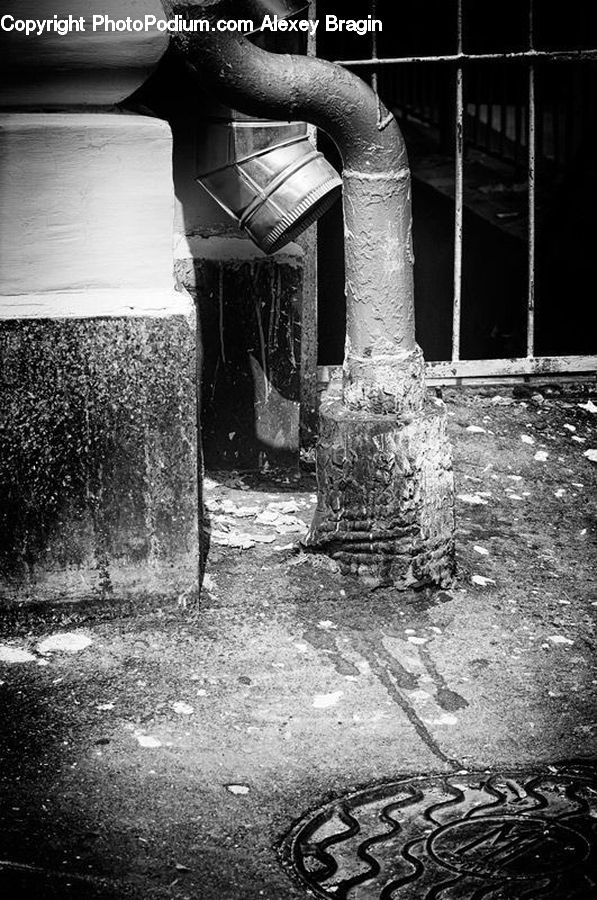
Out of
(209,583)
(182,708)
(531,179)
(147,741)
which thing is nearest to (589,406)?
(531,179)

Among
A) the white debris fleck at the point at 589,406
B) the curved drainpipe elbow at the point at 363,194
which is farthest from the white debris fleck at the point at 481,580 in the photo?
the white debris fleck at the point at 589,406

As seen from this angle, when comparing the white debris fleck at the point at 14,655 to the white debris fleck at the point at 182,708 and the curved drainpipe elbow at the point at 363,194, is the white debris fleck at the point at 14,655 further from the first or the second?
the curved drainpipe elbow at the point at 363,194

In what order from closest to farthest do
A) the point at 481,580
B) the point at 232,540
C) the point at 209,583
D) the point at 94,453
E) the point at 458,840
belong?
the point at 458,840 < the point at 94,453 < the point at 209,583 < the point at 481,580 < the point at 232,540

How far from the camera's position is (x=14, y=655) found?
4.19 meters

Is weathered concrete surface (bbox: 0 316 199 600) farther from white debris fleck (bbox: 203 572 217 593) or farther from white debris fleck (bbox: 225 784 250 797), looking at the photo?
white debris fleck (bbox: 225 784 250 797)

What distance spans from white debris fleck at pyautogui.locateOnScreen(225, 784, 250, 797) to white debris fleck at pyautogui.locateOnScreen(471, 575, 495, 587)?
5.49 feet

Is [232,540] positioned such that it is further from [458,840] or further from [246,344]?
[458,840]

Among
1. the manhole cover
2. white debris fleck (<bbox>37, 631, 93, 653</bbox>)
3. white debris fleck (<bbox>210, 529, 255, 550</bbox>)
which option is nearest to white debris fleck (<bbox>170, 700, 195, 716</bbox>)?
white debris fleck (<bbox>37, 631, 93, 653</bbox>)

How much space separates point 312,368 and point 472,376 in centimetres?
104

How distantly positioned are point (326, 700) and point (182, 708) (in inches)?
17.9

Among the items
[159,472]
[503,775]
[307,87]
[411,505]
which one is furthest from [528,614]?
[307,87]

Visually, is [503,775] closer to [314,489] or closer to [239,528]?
[239,528]

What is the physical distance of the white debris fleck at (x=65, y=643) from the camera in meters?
4.23

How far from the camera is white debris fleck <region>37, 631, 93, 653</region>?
4234mm
